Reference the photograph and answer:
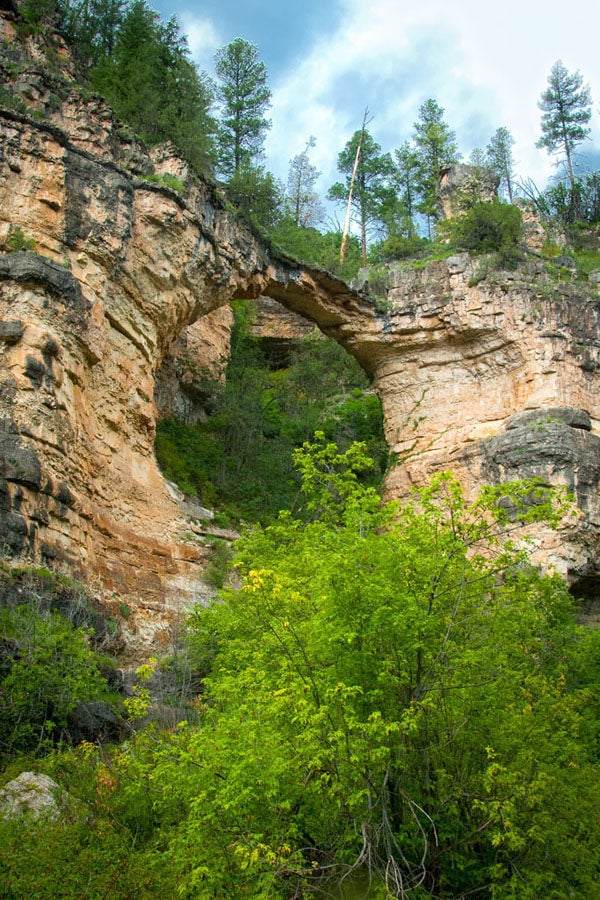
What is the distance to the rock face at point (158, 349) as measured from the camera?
15.4 metres

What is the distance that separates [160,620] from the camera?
16.9 metres

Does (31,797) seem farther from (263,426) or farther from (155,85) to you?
(155,85)

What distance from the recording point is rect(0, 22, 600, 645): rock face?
15375 millimetres

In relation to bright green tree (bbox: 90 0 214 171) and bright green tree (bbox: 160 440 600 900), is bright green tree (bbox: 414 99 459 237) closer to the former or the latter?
bright green tree (bbox: 90 0 214 171)

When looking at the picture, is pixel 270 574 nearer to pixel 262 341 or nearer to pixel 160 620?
pixel 160 620

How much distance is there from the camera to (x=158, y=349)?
66.9 ft

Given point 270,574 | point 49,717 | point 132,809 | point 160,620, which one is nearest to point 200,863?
point 132,809

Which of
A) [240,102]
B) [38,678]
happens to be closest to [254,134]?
[240,102]

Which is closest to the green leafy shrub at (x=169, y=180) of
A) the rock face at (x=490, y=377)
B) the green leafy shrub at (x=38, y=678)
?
the rock face at (x=490, y=377)

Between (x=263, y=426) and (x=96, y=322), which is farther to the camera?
(x=263, y=426)

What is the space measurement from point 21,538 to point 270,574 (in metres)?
5.55

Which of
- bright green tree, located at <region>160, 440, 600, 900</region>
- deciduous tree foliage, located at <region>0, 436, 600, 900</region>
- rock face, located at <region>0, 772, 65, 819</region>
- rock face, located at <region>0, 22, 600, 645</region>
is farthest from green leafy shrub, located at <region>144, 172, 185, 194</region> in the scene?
rock face, located at <region>0, 772, 65, 819</region>

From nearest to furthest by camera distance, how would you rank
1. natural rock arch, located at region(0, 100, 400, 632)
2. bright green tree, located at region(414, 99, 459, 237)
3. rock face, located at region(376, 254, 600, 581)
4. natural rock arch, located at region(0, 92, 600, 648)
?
natural rock arch, located at region(0, 100, 400, 632) → natural rock arch, located at region(0, 92, 600, 648) → rock face, located at region(376, 254, 600, 581) → bright green tree, located at region(414, 99, 459, 237)

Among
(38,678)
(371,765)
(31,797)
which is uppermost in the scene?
(38,678)
